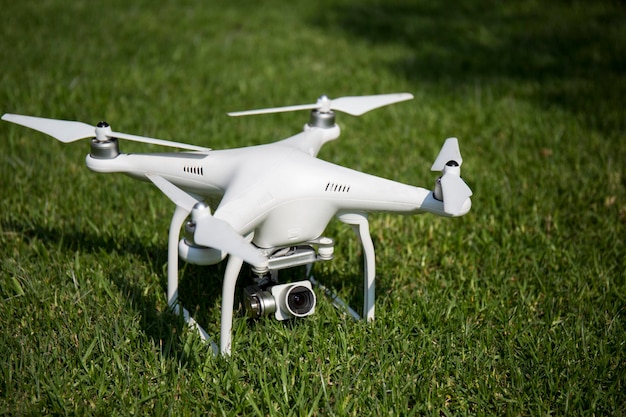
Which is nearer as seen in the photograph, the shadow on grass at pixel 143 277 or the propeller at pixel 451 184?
the propeller at pixel 451 184

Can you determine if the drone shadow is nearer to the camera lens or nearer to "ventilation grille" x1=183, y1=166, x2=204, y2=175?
the camera lens

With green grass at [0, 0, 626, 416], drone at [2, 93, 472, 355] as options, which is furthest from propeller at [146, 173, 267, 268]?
green grass at [0, 0, 626, 416]

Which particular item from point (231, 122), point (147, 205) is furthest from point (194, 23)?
point (147, 205)

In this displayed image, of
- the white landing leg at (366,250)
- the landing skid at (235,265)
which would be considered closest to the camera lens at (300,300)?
the landing skid at (235,265)

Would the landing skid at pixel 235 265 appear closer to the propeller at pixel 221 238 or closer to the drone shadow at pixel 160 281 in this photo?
the drone shadow at pixel 160 281

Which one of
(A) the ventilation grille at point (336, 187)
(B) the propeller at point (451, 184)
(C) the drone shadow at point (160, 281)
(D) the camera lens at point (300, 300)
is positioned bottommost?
(C) the drone shadow at point (160, 281)

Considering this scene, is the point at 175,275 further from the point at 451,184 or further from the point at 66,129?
the point at 451,184
